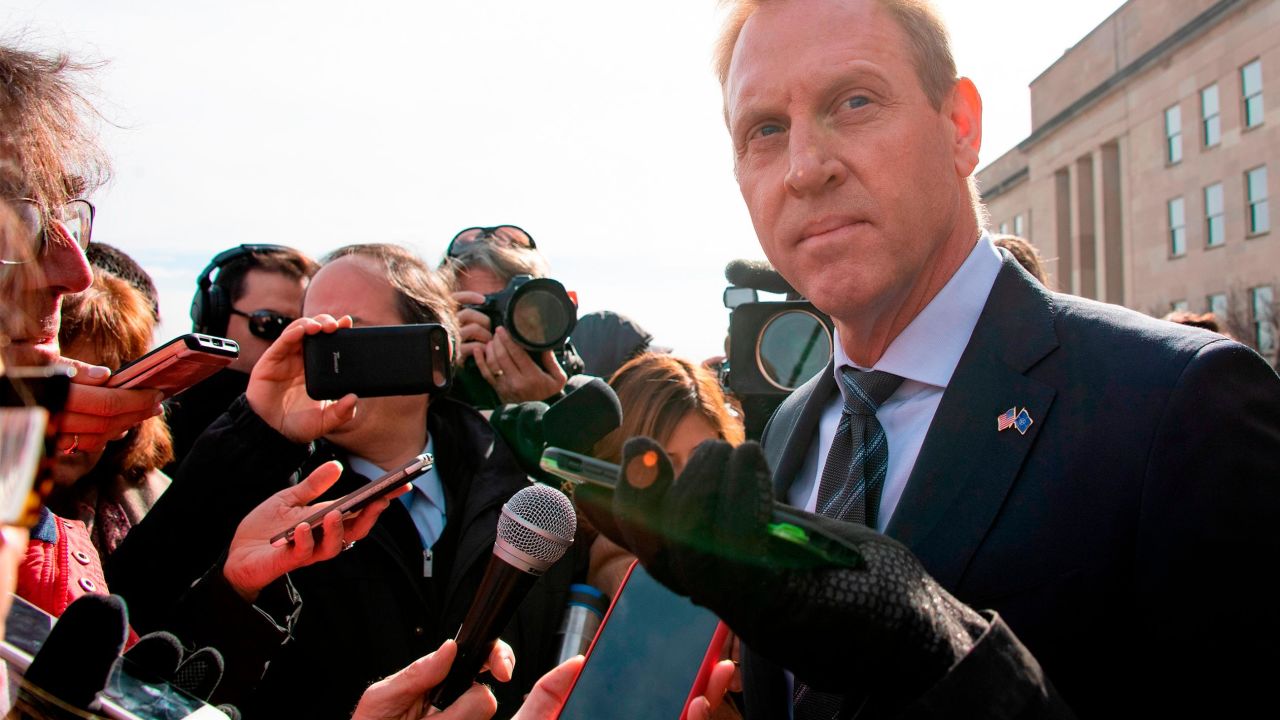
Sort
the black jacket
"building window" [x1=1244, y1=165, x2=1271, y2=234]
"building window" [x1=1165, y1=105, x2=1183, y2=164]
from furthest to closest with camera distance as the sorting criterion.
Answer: "building window" [x1=1165, y1=105, x2=1183, y2=164] → "building window" [x1=1244, y1=165, x2=1271, y2=234] → the black jacket

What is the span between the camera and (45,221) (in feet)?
4.43

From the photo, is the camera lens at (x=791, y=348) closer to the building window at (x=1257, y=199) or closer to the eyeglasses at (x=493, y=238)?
the eyeglasses at (x=493, y=238)

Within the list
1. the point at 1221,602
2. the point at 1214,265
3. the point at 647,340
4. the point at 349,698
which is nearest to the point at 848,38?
the point at 1221,602

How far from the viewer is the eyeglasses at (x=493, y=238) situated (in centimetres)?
435

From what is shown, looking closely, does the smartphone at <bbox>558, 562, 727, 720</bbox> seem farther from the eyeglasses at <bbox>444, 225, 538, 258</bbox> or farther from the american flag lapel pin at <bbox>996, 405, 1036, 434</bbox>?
the eyeglasses at <bbox>444, 225, 538, 258</bbox>

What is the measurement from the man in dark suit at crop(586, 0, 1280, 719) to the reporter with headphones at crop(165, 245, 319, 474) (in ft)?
8.55

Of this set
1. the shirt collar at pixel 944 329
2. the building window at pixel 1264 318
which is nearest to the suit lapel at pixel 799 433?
the shirt collar at pixel 944 329

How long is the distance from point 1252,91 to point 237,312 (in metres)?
32.4

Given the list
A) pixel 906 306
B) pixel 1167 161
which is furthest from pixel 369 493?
pixel 1167 161

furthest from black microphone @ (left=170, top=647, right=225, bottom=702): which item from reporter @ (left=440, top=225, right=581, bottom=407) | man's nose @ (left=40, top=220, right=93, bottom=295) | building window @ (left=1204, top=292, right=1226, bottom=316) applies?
building window @ (left=1204, top=292, right=1226, bottom=316)

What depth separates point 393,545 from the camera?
111 inches

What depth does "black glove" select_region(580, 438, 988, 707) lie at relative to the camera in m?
1.15

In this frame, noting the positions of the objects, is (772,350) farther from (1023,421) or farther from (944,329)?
(1023,421)

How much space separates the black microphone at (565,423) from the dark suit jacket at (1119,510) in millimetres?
1411
